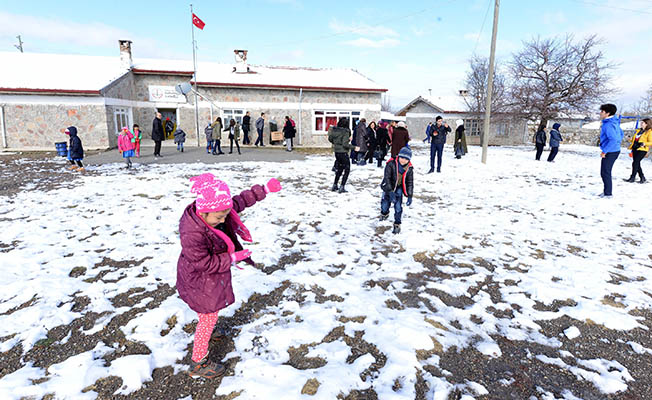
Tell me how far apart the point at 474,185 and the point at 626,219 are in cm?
386

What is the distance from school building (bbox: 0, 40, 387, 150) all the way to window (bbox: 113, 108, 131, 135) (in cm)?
7

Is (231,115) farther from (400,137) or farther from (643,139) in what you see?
(643,139)

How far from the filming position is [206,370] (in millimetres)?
2553

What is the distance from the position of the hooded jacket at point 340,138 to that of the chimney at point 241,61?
18997 mm

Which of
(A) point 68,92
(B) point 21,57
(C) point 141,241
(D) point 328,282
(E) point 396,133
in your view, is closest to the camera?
(D) point 328,282

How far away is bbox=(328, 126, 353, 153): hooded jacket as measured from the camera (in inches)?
316

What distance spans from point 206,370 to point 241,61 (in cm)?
2534

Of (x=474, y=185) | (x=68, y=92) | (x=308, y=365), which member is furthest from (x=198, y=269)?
(x=68, y=92)

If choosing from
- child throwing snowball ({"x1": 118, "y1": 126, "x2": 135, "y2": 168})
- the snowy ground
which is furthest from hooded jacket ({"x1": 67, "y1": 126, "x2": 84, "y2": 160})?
the snowy ground

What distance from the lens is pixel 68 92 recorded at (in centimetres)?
1756

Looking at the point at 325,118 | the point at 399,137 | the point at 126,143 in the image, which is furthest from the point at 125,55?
the point at 399,137

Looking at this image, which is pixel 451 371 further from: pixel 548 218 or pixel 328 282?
pixel 548 218

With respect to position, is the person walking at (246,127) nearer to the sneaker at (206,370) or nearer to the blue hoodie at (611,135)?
the blue hoodie at (611,135)

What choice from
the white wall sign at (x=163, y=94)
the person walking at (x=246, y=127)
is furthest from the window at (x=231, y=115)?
the white wall sign at (x=163, y=94)
